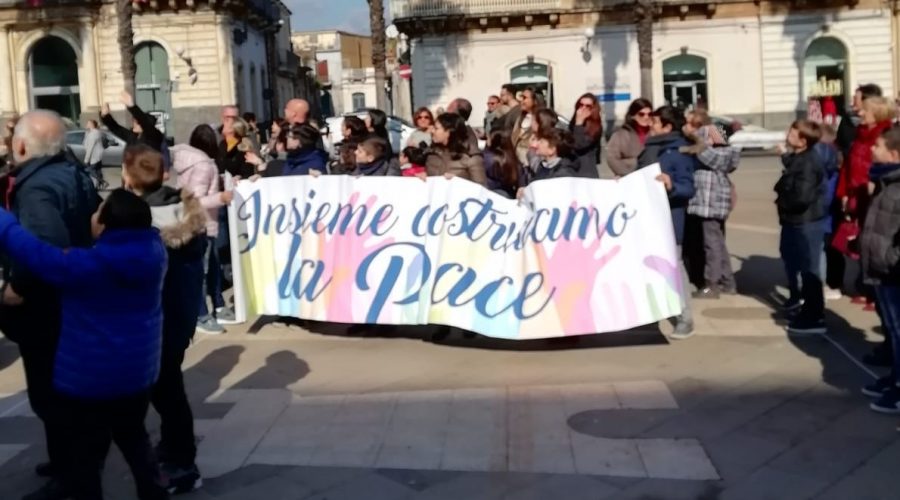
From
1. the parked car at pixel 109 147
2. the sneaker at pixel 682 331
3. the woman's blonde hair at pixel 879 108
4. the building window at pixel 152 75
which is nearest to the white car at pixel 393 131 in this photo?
the parked car at pixel 109 147

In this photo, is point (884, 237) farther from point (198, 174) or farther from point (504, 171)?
point (198, 174)

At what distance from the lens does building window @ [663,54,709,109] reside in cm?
4288

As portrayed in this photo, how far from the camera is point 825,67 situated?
4256cm

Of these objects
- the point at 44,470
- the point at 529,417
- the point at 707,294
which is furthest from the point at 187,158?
the point at 707,294

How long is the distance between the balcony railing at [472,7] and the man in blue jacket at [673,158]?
33.9 metres

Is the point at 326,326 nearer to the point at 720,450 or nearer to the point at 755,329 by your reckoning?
the point at 755,329

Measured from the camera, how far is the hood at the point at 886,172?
6.28 metres

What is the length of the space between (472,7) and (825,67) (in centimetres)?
1348

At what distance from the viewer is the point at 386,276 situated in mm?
8523

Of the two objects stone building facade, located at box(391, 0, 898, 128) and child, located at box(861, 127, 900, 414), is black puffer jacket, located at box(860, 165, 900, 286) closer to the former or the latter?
child, located at box(861, 127, 900, 414)

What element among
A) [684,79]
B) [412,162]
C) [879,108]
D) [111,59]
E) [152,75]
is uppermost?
[111,59]

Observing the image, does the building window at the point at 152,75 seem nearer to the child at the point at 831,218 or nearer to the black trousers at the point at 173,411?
the child at the point at 831,218

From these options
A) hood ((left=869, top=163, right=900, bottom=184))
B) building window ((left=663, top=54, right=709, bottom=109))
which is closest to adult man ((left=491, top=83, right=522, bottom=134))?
hood ((left=869, top=163, right=900, bottom=184))

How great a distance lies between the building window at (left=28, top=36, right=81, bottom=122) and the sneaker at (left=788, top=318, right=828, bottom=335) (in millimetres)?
40466
